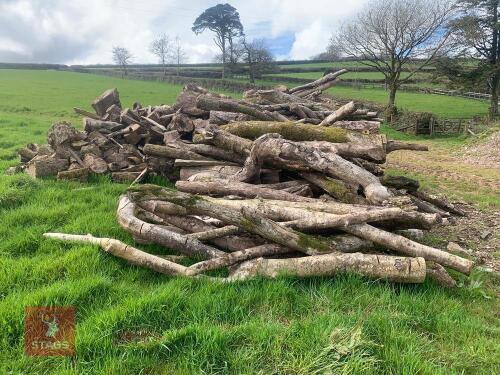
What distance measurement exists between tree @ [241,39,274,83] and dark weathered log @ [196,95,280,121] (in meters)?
50.9

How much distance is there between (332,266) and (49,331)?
2.78 m

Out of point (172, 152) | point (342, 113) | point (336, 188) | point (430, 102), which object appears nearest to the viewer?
point (336, 188)

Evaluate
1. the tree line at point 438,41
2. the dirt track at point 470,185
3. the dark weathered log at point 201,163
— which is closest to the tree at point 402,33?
the tree line at point 438,41

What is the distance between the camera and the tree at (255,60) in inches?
2338

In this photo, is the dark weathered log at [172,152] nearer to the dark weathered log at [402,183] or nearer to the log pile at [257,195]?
the log pile at [257,195]

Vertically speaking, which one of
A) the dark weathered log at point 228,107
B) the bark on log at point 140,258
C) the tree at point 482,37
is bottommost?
the bark on log at point 140,258

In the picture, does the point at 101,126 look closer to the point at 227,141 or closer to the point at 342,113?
the point at 227,141

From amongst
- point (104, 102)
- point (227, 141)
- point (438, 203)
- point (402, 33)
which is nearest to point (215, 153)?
point (227, 141)

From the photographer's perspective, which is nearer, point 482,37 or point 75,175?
point 75,175

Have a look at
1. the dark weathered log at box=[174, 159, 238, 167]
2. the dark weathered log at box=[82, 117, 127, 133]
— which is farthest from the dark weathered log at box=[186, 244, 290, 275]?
the dark weathered log at box=[82, 117, 127, 133]

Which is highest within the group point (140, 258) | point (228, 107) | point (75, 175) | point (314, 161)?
point (228, 107)

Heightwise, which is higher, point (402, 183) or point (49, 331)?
point (402, 183)

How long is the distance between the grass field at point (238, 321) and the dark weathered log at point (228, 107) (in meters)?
4.53

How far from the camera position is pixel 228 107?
8.55 metres
